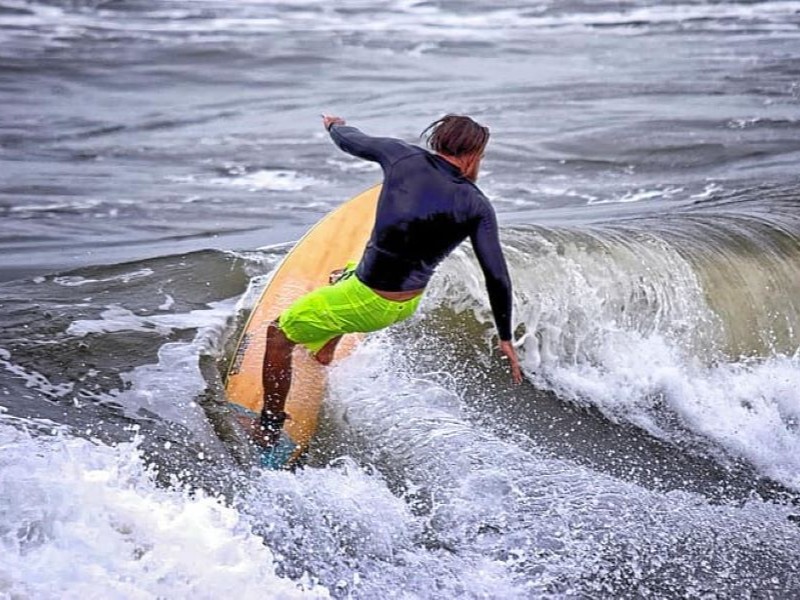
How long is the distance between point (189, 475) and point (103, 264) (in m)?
3.52

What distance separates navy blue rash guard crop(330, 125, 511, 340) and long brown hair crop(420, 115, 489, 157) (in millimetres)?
66

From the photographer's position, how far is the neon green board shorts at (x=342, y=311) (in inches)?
198

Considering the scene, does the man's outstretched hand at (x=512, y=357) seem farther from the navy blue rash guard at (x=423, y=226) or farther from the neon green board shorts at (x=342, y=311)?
the neon green board shorts at (x=342, y=311)

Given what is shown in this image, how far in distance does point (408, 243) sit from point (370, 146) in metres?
0.48

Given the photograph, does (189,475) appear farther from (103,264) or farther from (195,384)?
(103,264)

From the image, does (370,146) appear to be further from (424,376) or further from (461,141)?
(424,376)

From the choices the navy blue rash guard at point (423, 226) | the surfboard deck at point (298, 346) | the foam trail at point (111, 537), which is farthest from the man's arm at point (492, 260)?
the foam trail at point (111, 537)

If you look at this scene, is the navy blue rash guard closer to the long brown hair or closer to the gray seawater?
the long brown hair

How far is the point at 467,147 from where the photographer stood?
4801 millimetres

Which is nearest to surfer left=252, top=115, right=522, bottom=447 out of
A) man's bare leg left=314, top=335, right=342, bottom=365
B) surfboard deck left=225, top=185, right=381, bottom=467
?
man's bare leg left=314, top=335, right=342, bottom=365

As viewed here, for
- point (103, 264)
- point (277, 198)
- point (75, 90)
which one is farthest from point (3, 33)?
point (103, 264)

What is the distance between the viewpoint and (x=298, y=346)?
5.51 metres

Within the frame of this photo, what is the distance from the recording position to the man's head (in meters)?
4.78

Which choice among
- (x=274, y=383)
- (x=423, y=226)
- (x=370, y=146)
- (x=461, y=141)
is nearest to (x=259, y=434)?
(x=274, y=383)
